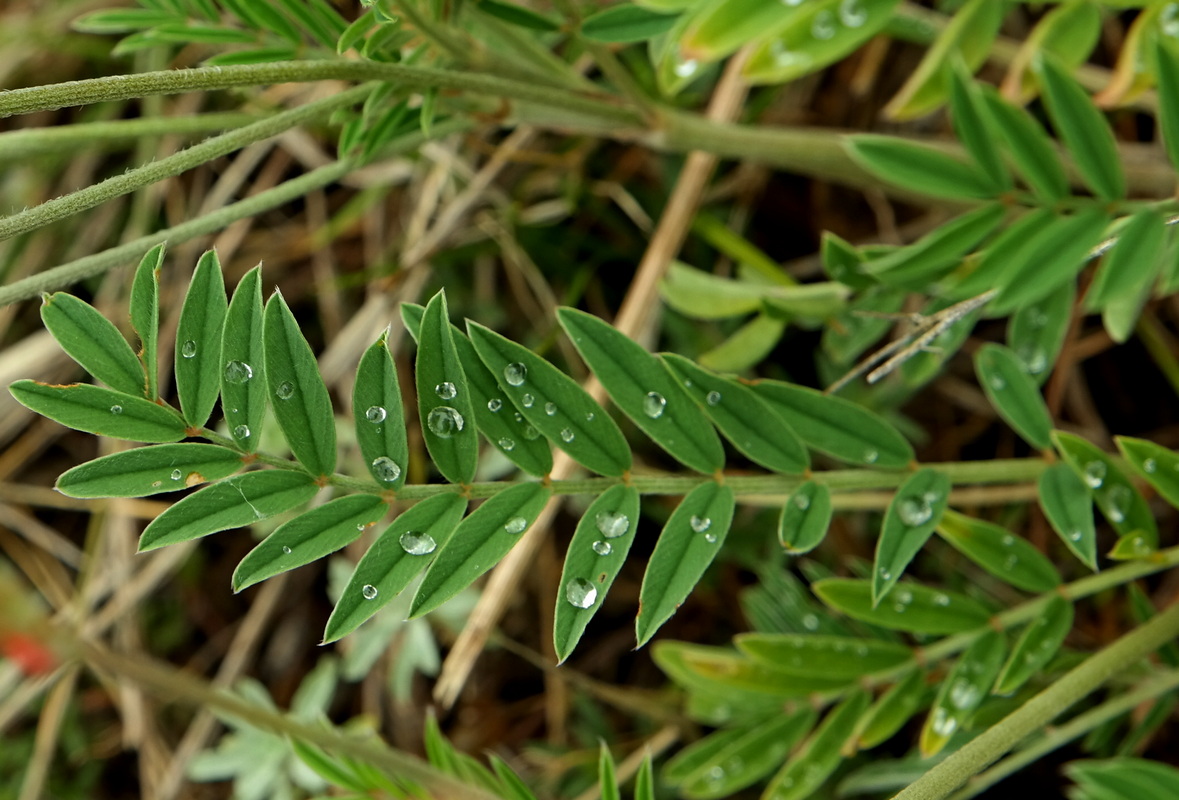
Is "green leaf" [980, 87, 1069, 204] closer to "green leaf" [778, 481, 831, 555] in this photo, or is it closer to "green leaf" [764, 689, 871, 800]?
"green leaf" [778, 481, 831, 555]

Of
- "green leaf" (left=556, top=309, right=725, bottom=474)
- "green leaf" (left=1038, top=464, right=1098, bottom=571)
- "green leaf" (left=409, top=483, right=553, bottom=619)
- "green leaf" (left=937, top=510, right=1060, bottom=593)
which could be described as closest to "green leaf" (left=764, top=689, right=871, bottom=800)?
"green leaf" (left=937, top=510, right=1060, bottom=593)

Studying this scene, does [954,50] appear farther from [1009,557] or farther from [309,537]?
[309,537]

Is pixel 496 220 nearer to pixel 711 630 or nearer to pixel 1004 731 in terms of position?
pixel 711 630

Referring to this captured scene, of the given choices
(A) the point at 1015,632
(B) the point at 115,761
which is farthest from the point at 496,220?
(B) the point at 115,761

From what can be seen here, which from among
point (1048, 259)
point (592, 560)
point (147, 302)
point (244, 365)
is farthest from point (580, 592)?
point (1048, 259)

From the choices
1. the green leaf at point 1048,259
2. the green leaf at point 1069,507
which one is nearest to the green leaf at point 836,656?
the green leaf at point 1069,507
